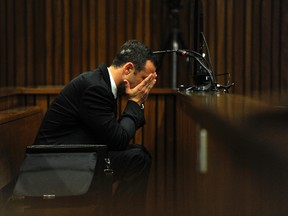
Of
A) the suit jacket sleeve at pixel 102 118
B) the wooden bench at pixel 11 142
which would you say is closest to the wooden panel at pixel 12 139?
the wooden bench at pixel 11 142

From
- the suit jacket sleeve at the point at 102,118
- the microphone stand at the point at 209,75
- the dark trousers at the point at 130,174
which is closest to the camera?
the suit jacket sleeve at the point at 102,118

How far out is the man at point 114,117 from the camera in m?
1.91

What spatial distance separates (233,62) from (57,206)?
94.2 inches

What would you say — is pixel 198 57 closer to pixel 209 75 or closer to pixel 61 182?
pixel 209 75

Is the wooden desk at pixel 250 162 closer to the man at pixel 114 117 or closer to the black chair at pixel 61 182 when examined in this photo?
the black chair at pixel 61 182

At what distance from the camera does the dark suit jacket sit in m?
1.90

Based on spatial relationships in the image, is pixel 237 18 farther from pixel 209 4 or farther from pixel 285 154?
pixel 285 154

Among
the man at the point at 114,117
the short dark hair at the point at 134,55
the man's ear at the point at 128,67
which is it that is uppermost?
the short dark hair at the point at 134,55

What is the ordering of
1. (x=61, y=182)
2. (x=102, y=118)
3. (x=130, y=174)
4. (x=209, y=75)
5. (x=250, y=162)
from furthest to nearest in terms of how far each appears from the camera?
(x=209, y=75) < (x=130, y=174) < (x=102, y=118) < (x=61, y=182) < (x=250, y=162)

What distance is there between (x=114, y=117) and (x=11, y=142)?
0.62 meters

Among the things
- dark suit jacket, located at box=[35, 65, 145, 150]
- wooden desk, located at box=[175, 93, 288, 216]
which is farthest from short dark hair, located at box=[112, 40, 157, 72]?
wooden desk, located at box=[175, 93, 288, 216]

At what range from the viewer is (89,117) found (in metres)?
1.90

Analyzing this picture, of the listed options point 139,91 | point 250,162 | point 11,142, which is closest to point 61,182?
point 139,91

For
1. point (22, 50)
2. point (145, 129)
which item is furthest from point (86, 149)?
point (22, 50)
